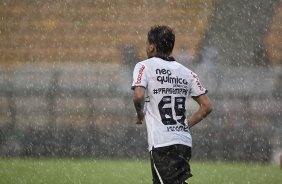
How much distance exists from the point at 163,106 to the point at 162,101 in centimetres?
4

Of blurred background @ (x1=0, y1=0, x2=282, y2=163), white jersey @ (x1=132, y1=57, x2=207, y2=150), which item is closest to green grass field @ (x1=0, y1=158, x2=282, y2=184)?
blurred background @ (x1=0, y1=0, x2=282, y2=163)

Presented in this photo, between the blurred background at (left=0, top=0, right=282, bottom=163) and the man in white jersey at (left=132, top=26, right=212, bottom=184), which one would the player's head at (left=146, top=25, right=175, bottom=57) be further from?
the blurred background at (left=0, top=0, right=282, bottom=163)

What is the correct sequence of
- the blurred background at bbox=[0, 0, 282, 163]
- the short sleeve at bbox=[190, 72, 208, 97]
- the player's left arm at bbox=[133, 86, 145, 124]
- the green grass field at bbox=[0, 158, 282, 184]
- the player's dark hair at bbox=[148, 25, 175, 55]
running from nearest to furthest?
the player's left arm at bbox=[133, 86, 145, 124]
the player's dark hair at bbox=[148, 25, 175, 55]
the short sleeve at bbox=[190, 72, 208, 97]
the green grass field at bbox=[0, 158, 282, 184]
the blurred background at bbox=[0, 0, 282, 163]

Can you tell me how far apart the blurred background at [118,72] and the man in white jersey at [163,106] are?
23.3 feet

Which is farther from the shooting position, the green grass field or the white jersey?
the green grass field

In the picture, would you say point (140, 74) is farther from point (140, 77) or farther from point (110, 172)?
point (110, 172)

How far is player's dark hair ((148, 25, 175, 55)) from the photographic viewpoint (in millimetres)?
6145

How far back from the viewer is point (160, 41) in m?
6.16

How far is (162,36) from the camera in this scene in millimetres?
6145

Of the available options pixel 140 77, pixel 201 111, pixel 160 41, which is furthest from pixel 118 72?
pixel 140 77

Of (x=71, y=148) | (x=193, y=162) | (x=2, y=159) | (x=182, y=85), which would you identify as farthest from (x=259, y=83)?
(x=182, y=85)

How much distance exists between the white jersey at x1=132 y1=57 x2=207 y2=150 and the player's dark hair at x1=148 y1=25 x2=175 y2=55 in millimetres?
84

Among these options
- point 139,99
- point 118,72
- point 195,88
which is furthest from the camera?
point 118,72

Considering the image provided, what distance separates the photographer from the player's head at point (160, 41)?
20.2 feet
